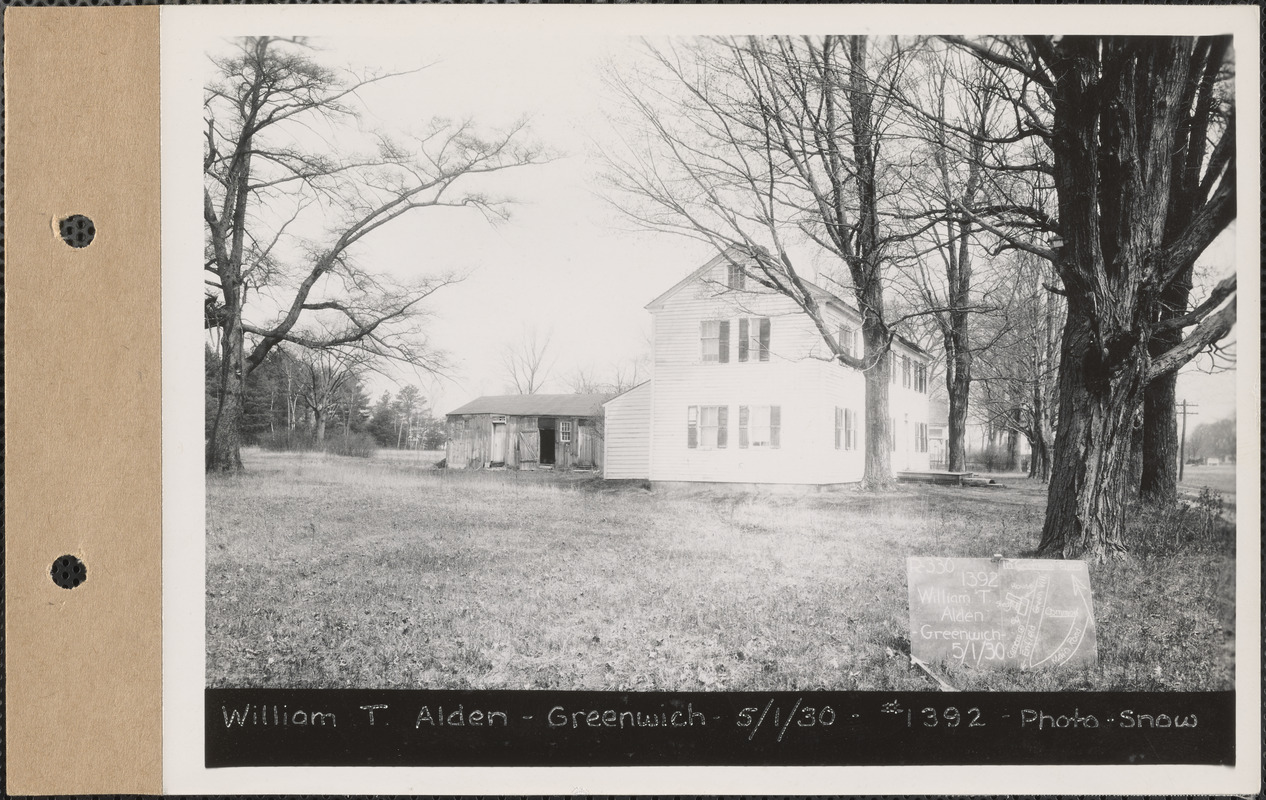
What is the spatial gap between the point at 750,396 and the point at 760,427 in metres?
0.37

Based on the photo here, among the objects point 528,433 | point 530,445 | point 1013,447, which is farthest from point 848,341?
point 530,445

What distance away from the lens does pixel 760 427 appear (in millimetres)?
4762

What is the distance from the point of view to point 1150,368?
3.77m

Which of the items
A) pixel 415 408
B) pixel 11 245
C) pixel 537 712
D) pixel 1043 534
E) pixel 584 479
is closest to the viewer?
pixel 11 245

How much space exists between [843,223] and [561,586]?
9.61ft

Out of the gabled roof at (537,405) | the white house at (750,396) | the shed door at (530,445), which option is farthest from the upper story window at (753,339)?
the shed door at (530,445)

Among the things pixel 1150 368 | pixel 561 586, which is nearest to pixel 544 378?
pixel 561 586

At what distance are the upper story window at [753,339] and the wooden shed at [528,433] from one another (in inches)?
43.3

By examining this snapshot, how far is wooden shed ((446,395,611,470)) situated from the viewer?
446 centimetres

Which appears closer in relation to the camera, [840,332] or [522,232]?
[522,232]

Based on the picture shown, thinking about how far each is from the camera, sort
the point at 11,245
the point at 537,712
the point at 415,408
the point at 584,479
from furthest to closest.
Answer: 1. the point at 584,479
2. the point at 415,408
3. the point at 537,712
4. the point at 11,245

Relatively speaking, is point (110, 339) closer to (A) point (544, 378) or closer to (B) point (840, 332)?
(A) point (544, 378)

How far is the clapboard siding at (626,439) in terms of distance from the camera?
4988 millimetres
